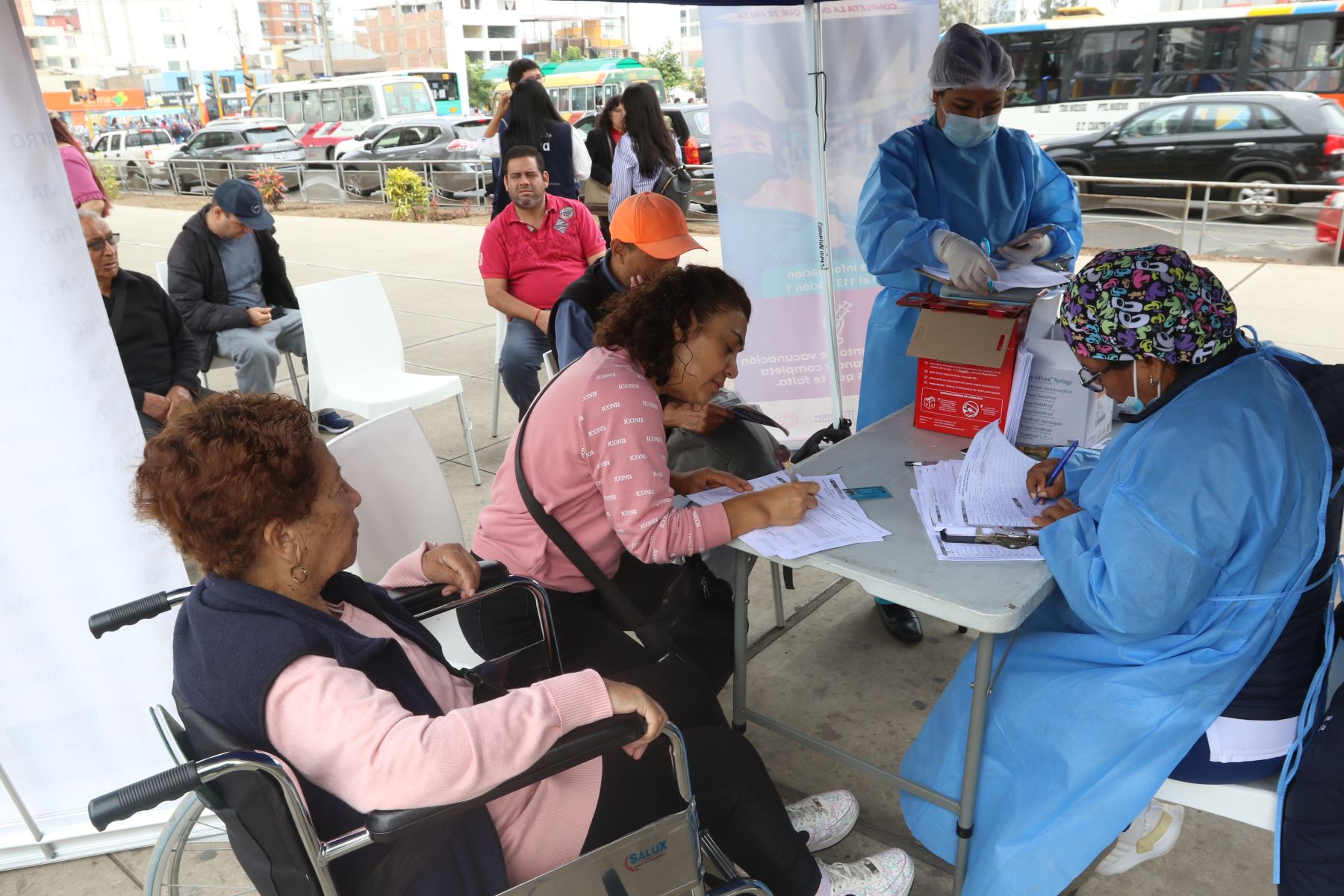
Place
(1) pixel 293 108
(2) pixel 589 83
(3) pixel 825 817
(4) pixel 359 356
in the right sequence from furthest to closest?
(2) pixel 589 83 → (1) pixel 293 108 → (4) pixel 359 356 → (3) pixel 825 817

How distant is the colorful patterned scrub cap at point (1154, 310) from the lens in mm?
1426

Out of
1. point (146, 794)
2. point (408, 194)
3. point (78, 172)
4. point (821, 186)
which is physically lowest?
point (408, 194)

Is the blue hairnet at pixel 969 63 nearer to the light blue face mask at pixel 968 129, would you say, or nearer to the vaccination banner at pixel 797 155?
the light blue face mask at pixel 968 129

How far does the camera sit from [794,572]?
312 centimetres

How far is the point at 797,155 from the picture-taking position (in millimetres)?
3582

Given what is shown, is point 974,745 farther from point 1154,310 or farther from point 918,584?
point 1154,310

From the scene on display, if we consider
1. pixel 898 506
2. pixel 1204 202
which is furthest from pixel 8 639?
pixel 1204 202

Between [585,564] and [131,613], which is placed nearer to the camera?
[131,613]

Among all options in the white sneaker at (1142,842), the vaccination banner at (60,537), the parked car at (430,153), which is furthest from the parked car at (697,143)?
the white sneaker at (1142,842)

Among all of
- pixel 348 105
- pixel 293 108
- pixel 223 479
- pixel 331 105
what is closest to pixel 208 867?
pixel 223 479

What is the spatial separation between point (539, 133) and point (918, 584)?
15.6 feet

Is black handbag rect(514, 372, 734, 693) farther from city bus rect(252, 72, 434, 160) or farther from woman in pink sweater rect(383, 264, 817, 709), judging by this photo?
city bus rect(252, 72, 434, 160)

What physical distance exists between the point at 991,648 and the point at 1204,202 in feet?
26.0

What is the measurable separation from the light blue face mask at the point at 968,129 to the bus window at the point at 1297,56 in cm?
1077
